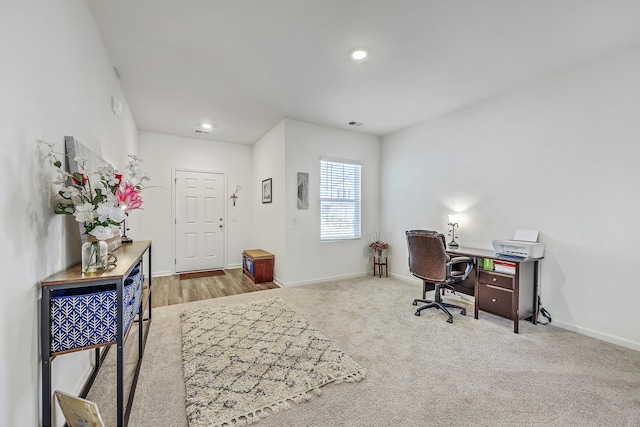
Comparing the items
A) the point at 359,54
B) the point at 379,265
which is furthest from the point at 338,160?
the point at 359,54

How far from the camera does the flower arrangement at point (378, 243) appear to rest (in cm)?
505

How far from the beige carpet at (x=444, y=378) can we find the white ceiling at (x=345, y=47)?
2720 millimetres

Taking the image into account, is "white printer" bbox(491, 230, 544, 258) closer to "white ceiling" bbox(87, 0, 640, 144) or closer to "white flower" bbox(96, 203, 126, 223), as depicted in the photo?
"white ceiling" bbox(87, 0, 640, 144)

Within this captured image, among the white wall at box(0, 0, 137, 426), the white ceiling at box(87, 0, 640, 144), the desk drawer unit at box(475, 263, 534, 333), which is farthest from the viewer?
the desk drawer unit at box(475, 263, 534, 333)

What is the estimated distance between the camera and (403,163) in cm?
488

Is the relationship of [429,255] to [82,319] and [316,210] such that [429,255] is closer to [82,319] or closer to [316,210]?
[316,210]

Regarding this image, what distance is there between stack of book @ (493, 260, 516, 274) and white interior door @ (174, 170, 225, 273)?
4.83 metres

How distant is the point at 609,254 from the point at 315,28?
11.2 feet

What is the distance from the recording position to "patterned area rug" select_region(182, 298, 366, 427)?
1686 millimetres

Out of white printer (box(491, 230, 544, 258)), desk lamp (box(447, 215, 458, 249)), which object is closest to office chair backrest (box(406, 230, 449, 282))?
white printer (box(491, 230, 544, 258))

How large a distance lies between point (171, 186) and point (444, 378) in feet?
17.2

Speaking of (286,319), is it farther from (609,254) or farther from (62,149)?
(609,254)

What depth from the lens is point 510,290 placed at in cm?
290

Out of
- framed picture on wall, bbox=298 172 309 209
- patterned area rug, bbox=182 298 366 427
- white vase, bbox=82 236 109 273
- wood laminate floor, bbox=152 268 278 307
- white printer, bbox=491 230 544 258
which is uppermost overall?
framed picture on wall, bbox=298 172 309 209
